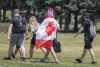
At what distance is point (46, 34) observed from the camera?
14953mm

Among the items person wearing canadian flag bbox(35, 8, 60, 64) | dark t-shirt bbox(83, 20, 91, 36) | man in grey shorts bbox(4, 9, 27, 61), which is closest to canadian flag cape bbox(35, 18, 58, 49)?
person wearing canadian flag bbox(35, 8, 60, 64)

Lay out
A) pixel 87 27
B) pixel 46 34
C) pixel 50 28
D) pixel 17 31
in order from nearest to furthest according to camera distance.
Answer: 1. pixel 46 34
2. pixel 50 28
3. pixel 87 27
4. pixel 17 31

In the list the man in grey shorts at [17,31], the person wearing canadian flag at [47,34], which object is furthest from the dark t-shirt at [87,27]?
the man in grey shorts at [17,31]

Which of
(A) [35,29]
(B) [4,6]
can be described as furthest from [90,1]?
(B) [4,6]

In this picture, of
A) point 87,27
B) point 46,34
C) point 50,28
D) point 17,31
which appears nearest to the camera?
point 46,34

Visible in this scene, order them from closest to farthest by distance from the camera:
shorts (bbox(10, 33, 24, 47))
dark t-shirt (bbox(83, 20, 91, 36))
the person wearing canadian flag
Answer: the person wearing canadian flag, dark t-shirt (bbox(83, 20, 91, 36)), shorts (bbox(10, 33, 24, 47))

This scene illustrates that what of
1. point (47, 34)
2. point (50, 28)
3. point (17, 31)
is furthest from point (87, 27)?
point (17, 31)

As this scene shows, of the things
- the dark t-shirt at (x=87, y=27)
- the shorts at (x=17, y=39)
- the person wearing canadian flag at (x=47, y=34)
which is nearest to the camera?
the person wearing canadian flag at (x=47, y=34)

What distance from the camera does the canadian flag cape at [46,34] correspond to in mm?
14930

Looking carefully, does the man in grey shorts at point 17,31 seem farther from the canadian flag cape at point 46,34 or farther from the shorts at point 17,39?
the canadian flag cape at point 46,34

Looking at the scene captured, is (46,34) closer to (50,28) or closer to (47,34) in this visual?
(47,34)

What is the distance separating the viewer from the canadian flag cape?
49.0 feet

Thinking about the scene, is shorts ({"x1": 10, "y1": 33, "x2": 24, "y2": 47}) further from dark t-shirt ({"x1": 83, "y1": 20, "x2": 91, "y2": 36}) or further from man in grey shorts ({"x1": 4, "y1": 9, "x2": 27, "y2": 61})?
dark t-shirt ({"x1": 83, "y1": 20, "x2": 91, "y2": 36})

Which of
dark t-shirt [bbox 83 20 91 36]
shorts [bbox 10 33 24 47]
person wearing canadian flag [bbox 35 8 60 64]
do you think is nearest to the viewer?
person wearing canadian flag [bbox 35 8 60 64]
